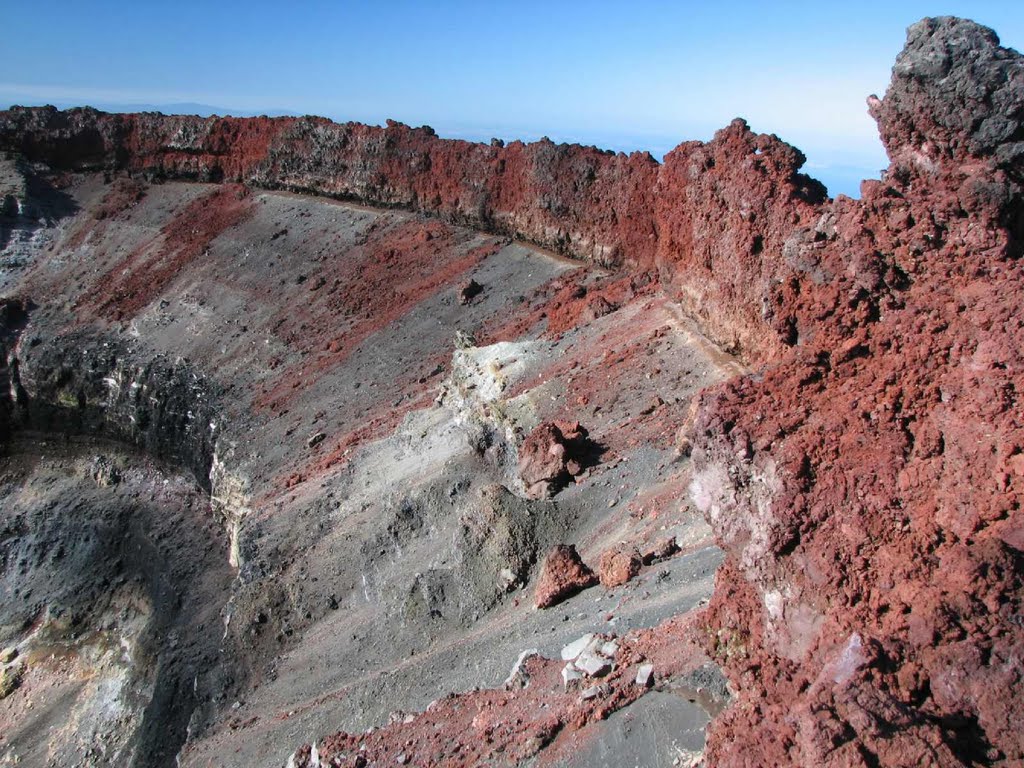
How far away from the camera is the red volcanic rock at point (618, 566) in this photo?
35.7 ft

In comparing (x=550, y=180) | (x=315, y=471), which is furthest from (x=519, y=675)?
(x=550, y=180)

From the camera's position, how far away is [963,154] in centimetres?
909

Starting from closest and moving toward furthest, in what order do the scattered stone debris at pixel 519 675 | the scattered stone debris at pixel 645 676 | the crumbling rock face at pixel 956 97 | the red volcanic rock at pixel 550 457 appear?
1. the scattered stone debris at pixel 645 676
2. the crumbling rock face at pixel 956 97
3. the scattered stone debris at pixel 519 675
4. the red volcanic rock at pixel 550 457

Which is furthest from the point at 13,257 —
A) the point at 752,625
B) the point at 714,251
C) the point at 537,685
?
the point at 752,625

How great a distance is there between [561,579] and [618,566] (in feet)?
3.40

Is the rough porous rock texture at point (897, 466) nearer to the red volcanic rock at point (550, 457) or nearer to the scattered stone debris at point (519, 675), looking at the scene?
the scattered stone debris at point (519, 675)

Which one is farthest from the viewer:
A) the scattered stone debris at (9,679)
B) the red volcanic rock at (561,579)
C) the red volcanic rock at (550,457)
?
the scattered stone debris at (9,679)

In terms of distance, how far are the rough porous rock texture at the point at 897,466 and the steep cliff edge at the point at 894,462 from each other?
19 millimetres

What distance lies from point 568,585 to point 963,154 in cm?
769

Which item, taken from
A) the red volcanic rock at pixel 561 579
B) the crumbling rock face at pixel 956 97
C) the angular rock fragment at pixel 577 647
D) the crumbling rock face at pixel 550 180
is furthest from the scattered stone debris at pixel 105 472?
the crumbling rock face at pixel 956 97

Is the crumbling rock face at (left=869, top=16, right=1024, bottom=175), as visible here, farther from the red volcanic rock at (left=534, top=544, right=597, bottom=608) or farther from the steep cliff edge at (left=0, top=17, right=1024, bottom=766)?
the red volcanic rock at (left=534, top=544, right=597, bottom=608)

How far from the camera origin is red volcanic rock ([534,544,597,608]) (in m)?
11.5

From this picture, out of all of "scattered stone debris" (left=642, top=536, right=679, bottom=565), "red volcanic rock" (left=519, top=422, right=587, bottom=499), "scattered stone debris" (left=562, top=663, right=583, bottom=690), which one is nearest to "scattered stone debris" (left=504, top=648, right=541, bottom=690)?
"scattered stone debris" (left=562, top=663, right=583, bottom=690)

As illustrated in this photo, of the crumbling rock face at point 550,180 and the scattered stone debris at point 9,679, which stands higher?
the crumbling rock face at point 550,180
